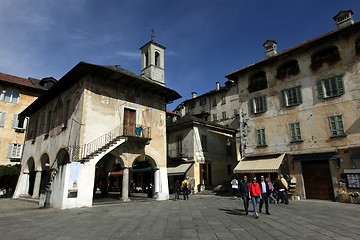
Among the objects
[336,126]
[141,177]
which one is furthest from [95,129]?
[336,126]

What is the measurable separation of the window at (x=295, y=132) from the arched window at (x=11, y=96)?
96.8ft

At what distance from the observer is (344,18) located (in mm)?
18297

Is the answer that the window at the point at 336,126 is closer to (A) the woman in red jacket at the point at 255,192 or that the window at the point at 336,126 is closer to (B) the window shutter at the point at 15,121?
(A) the woman in red jacket at the point at 255,192

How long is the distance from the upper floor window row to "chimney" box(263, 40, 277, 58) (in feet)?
92.5

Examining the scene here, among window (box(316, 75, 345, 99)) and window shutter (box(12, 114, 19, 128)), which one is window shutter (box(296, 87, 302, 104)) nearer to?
window (box(316, 75, 345, 99))

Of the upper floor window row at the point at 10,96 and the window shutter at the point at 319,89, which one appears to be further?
the upper floor window row at the point at 10,96

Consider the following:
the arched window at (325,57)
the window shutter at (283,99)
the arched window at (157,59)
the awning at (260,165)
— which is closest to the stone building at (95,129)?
the arched window at (157,59)

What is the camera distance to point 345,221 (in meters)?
8.62

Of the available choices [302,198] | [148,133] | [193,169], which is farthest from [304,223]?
[193,169]

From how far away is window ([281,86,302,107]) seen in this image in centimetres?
1845

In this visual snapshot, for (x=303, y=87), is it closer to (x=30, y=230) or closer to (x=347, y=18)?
(x=347, y=18)

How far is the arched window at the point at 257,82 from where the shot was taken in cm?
2089

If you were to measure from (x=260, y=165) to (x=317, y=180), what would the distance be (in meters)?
4.01

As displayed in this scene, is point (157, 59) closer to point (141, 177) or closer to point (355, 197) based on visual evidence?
point (141, 177)
